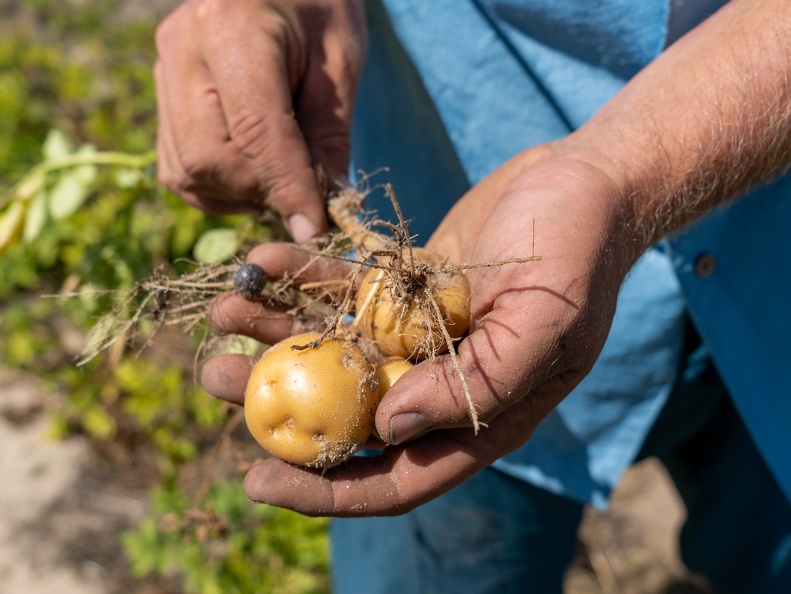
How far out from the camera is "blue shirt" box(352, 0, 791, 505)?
5.24 ft

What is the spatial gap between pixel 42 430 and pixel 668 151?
3.37 metres

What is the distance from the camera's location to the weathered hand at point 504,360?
1.15m

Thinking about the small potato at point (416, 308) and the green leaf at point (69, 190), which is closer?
the small potato at point (416, 308)

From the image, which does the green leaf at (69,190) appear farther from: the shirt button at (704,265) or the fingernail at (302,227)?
the shirt button at (704,265)

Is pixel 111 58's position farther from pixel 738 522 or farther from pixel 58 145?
pixel 738 522

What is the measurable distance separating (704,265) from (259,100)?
1.09m

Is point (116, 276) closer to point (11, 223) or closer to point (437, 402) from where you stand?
point (11, 223)

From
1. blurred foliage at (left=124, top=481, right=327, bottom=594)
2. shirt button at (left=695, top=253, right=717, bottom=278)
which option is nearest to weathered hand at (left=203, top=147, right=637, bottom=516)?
shirt button at (left=695, top=253, right=717, bottom=278)

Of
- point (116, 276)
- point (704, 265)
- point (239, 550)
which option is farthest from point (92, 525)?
point (704, 265)

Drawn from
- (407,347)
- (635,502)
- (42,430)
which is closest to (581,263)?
(407,347)

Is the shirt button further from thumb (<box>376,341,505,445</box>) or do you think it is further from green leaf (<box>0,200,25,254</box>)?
green leaf (<box>0,200,25,254</box>)

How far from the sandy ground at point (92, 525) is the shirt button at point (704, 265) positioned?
2.09 metres

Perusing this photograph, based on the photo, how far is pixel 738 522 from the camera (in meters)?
2.28

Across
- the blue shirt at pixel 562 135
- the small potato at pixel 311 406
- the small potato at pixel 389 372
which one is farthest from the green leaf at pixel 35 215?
the small potato at pixel 389 372
